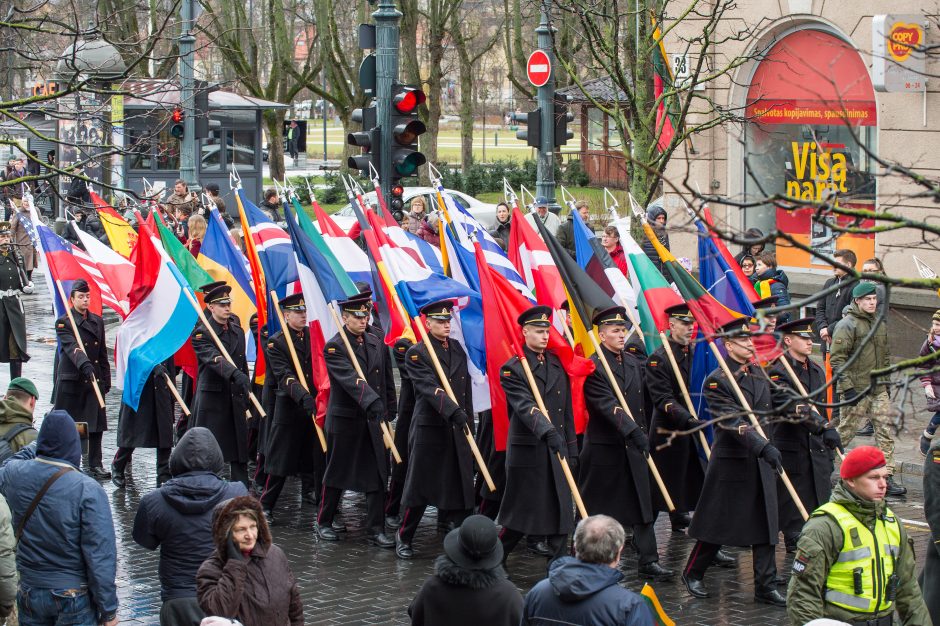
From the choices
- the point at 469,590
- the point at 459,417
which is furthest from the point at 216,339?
the point at 469,590

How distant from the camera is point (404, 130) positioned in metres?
14.9

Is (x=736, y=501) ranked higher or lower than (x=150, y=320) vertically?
lower

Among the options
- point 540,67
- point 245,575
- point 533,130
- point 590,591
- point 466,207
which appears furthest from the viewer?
point 466,207

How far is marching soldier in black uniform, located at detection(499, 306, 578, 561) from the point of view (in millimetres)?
9633

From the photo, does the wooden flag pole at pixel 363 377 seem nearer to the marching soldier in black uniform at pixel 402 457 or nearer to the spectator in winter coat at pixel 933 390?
the marching soldier in black uniform at pixel 402 457

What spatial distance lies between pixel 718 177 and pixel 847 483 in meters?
13.8

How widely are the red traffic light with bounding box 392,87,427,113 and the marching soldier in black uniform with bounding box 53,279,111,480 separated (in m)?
3.86

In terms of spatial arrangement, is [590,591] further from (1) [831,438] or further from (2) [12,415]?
(1) [831,438]

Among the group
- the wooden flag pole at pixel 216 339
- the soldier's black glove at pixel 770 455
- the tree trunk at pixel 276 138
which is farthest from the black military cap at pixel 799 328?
the tree trunk at pixel 276 138

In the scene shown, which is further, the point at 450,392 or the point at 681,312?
the point at 681,312

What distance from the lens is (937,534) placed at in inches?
289

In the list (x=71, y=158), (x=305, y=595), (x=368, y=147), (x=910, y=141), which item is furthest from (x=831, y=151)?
(x=71, y=158)

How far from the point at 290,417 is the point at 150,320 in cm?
171

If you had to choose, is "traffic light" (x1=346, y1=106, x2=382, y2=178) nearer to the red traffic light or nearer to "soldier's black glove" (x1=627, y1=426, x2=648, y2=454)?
the red traffic light
